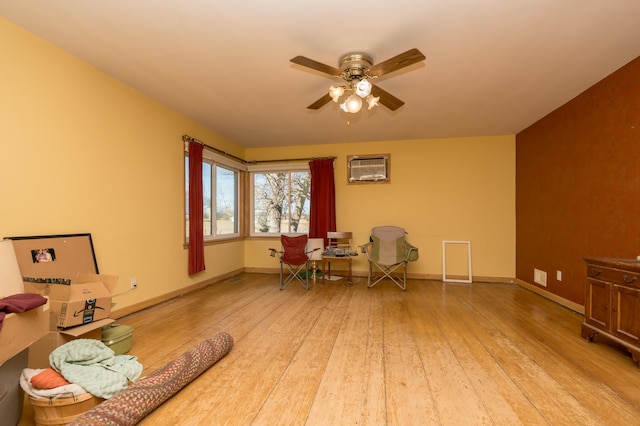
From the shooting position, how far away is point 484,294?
384 centimetres

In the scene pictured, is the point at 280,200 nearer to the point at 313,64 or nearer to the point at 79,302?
the point at 313,64

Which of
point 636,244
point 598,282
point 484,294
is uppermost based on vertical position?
point 636,244

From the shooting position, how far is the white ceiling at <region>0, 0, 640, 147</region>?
1.82 meters

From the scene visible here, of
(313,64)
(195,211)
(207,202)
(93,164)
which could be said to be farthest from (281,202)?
(313,64)

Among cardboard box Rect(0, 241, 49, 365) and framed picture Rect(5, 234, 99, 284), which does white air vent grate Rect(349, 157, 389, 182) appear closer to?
framed picture Rect(5, 234, 99, 284)

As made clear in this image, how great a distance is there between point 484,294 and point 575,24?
3.07 m

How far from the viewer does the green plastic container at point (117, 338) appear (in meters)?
2.03

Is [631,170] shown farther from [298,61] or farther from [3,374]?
[3,374]

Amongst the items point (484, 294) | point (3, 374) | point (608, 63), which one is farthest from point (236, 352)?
point (608, 63)

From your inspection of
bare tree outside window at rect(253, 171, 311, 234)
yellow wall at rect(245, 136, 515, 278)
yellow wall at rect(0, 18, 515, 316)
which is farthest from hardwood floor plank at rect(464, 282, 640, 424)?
bare tree outside window at rect(253, 171, 311, 234)

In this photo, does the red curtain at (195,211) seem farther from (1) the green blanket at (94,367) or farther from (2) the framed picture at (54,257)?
(1) the green blanket at (94,367)

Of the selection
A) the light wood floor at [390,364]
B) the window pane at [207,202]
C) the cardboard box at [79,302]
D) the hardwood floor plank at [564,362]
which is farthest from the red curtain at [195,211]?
the hardwood floor plank at [564,362]

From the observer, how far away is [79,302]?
1.89 m

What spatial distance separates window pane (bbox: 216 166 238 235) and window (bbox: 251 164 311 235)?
36 cm
